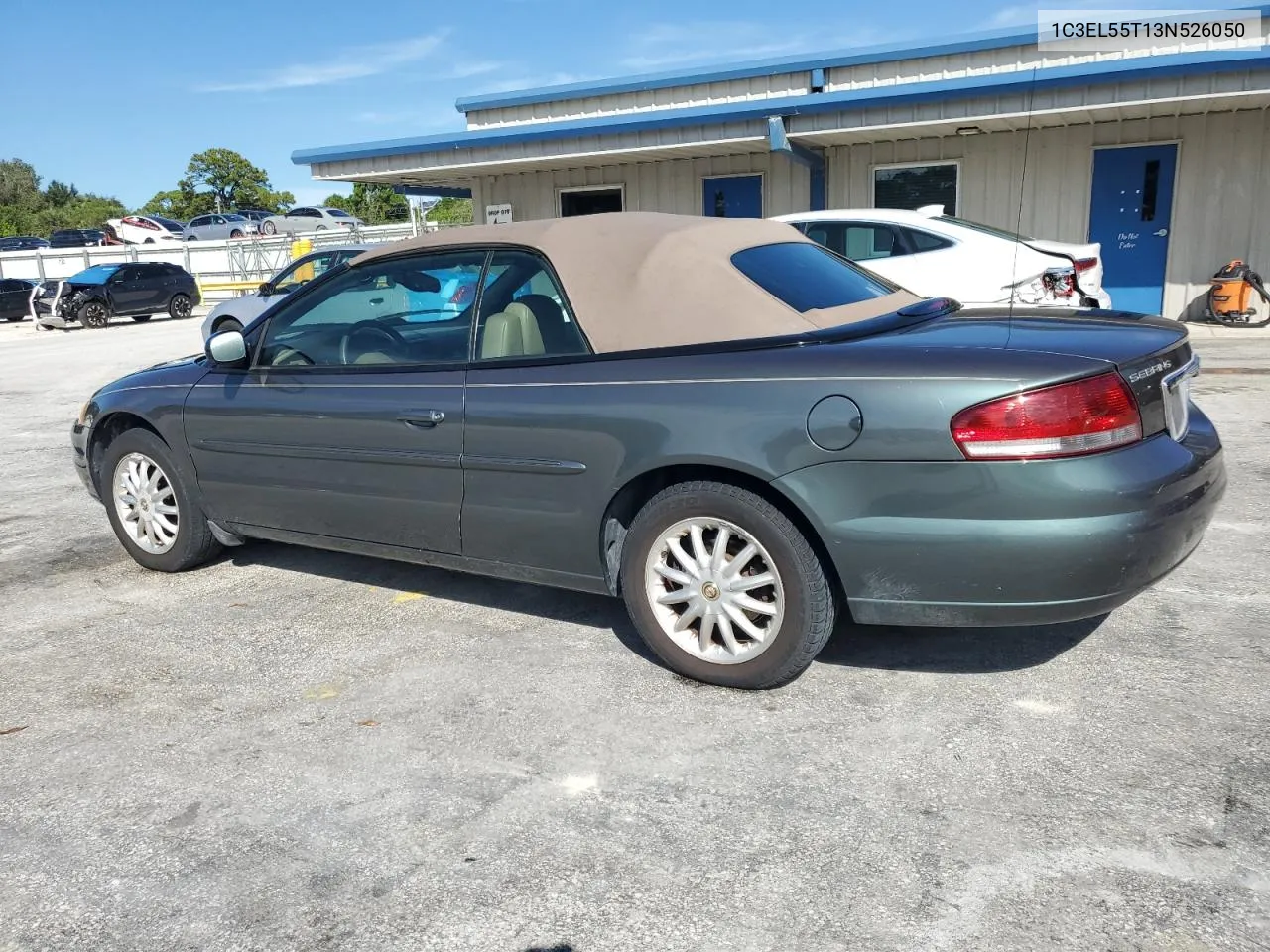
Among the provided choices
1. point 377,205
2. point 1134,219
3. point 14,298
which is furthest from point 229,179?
point 1134,219

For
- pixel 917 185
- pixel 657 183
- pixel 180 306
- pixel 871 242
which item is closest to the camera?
pixel 871 242

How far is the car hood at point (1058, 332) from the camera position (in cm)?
310

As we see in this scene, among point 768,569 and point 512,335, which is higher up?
point 512,335

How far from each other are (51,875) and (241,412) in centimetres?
231

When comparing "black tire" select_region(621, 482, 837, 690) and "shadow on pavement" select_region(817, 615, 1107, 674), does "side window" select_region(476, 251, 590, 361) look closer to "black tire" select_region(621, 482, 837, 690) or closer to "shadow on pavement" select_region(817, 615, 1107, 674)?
"black tire" select_region(621, 482, 837, 690)

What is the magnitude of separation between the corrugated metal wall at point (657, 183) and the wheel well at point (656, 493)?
1267 cm

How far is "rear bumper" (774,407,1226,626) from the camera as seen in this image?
2.90 metres

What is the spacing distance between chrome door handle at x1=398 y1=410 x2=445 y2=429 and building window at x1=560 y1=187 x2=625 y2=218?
13097 millimetres

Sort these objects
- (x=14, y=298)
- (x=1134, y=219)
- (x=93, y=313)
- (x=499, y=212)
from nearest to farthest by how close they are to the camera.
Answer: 1. (x=1134, y=219)
2. (x=499, y=212)
3. (x=93, y=313)
4. (x=14, y=298)

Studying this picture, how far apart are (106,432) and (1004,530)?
14.1 ft

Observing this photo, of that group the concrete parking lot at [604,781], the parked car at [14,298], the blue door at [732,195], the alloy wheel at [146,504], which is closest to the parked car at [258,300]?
the blue door at [732,195]

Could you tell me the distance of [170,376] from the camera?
4.86 meters

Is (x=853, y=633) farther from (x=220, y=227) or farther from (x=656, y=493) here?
(x=220, y=227)

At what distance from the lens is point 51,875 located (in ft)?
8.43
